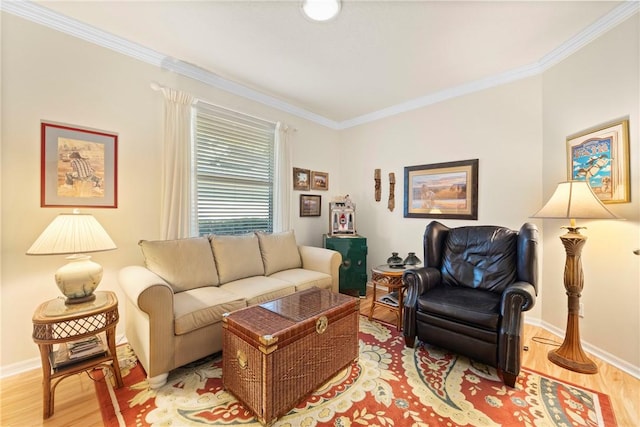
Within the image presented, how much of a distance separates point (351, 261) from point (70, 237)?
2835 mm

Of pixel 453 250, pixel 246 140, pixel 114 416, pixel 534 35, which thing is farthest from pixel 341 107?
pixel 114 416

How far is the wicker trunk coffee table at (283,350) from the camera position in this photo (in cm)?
145

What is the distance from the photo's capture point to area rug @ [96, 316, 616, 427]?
4.91ft

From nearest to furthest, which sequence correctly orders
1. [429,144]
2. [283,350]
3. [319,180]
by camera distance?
[283,350] < [429,144] < [319,180]

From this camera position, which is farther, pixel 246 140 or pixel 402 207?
pixel 402 207

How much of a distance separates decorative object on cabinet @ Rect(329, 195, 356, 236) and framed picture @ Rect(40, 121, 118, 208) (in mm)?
2503

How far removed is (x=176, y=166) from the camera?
258 centimetres

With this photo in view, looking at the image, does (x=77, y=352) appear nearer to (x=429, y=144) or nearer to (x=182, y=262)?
(x=182, y=262)

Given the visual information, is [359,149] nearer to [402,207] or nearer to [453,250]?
[402,207]

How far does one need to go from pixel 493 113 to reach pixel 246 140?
2.92 m

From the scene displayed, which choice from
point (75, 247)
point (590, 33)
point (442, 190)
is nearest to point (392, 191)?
point (442, 190)

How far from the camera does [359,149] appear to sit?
13.8 feet

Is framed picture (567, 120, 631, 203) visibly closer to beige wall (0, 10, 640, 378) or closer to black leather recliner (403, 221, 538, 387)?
beige wall (0, 10, 640, 378)

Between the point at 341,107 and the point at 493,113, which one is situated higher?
the point at 341,107
